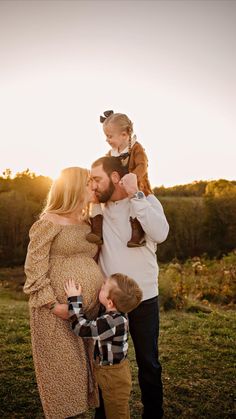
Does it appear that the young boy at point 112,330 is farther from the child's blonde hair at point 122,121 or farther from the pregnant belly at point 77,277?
the child's blonde hair at point 122,121

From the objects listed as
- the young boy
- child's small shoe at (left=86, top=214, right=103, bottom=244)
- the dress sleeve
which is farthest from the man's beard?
the young boy

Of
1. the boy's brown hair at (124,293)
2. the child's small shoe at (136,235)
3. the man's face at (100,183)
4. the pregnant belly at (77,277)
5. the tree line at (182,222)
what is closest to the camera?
the boy's brown hair at (124,293)

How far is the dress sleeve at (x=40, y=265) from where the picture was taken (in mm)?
2480

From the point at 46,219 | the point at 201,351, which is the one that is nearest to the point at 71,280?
the point at 46,219

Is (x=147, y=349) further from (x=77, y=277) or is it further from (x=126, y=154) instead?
(x=126, y=154)

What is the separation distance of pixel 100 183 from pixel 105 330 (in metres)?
1.02

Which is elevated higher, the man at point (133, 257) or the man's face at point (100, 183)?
the man's face at point (100, 183)

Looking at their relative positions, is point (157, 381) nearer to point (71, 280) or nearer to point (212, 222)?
point (71, 280)

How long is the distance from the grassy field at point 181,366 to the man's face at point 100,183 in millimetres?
2250

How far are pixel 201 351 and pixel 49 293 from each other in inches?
149

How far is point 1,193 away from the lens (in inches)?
848

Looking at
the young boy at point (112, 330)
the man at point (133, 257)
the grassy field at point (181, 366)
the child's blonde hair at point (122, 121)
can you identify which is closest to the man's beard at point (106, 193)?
the man at point (133, 257)

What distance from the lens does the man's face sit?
278 cm

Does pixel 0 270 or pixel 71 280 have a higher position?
pixel 71 280
